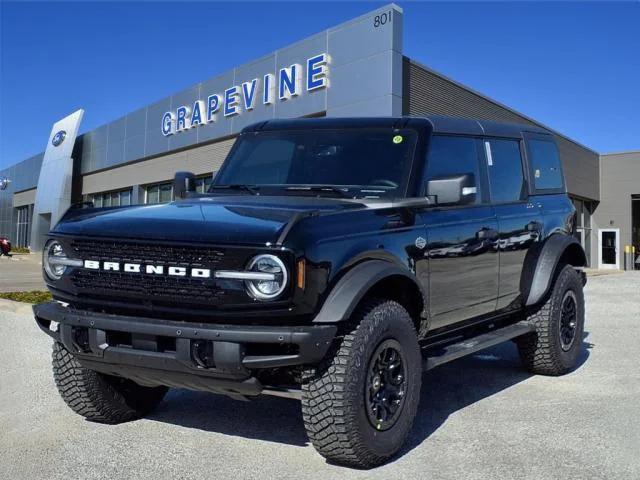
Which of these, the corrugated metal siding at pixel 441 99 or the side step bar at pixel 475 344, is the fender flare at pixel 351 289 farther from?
the corrugated metal siding at pixel 441 99

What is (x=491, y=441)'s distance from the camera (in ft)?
12.6

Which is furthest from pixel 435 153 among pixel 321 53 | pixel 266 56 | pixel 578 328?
pixel 266 56

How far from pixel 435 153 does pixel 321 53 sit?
1319 centimetres

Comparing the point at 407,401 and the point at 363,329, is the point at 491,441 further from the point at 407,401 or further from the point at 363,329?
the point at 363,329

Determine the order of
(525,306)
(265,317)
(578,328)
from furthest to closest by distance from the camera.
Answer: (578,328)
(525,306)
(265,317)

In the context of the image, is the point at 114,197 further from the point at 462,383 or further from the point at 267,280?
the point at 267,280

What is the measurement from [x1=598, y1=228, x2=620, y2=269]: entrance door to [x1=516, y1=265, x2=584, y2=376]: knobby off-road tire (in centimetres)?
3235

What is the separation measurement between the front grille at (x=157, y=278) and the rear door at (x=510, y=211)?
8.29 ft

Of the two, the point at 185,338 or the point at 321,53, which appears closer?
the point at 185,338

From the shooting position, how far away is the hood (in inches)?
121

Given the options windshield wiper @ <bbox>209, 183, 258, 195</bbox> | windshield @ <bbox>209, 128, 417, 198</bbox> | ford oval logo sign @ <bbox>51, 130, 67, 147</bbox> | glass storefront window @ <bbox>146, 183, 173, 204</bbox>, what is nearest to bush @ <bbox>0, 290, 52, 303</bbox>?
windshield wiper @ <bbox>209, 183, 258, 195</bbox>

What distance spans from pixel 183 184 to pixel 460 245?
2.22 meters

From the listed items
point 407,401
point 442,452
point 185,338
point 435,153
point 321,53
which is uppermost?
point 321,53

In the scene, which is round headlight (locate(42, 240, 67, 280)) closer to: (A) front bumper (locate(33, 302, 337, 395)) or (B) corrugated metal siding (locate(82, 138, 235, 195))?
(A) front bumper (locate(33, 302, 337, 395))
